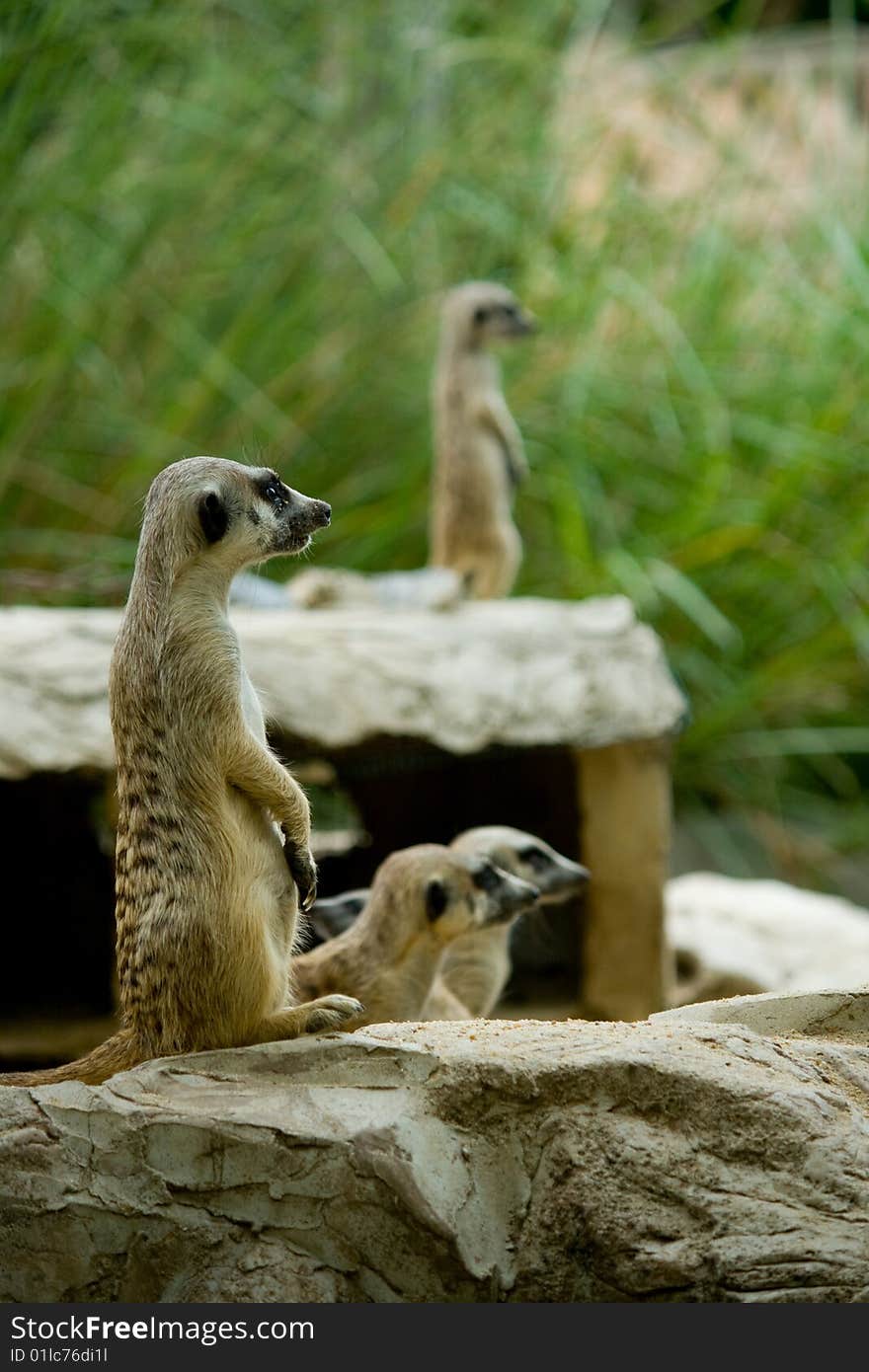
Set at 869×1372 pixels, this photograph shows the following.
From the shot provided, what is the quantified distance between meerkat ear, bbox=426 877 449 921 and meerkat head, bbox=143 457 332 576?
797 mm

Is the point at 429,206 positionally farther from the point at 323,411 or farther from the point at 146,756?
the point at 146,756

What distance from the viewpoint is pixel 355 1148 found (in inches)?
72.3

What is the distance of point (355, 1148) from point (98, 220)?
380 centimetres

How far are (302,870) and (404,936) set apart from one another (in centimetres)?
63

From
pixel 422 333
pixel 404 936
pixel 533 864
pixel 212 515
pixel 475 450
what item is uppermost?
pixel 422 333

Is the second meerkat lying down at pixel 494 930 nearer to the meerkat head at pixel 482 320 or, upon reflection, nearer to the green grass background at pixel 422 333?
the green grass background at pixel 422 333

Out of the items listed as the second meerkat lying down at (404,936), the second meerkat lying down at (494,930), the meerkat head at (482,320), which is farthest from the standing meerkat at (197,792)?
the meerkat head at (482,320)

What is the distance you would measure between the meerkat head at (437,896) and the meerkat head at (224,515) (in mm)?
791

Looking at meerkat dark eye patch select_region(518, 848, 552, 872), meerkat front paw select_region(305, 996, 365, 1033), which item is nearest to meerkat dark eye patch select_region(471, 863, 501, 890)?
meerkat dark eye patch select_region(518, 848, 552, 872)

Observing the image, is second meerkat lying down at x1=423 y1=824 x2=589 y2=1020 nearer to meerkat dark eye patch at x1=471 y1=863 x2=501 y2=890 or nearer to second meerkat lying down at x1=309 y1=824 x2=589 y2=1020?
second meerkat lying down at x1=309 y1=824 x2=589 y2=1020

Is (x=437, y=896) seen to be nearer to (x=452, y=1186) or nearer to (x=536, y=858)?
(x=536, y=858)

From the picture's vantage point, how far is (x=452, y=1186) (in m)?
1.85

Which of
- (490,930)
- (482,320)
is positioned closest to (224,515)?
(490,930)

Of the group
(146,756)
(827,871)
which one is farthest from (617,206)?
(146,756)
